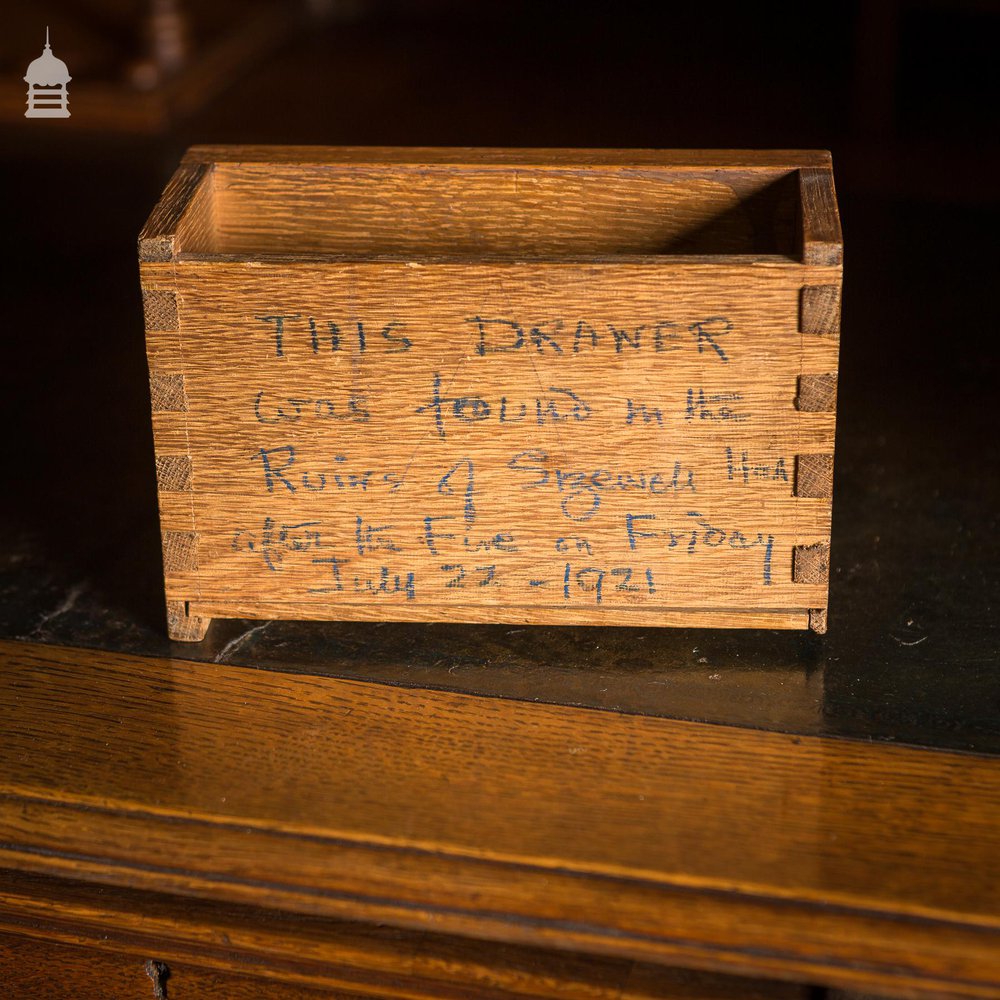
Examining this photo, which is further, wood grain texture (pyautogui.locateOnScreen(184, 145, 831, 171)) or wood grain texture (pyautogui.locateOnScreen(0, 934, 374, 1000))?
wood grain texture (pyautogui.locateOnScreen(184, 145, 831, 171))

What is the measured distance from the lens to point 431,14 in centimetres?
286

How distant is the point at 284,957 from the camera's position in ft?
3.07

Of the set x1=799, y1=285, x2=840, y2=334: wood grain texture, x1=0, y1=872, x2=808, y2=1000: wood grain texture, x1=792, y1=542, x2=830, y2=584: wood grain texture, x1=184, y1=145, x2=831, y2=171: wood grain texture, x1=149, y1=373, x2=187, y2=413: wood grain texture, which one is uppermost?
x1=184, y1=145, x2=831, y2=171: wood grain texture

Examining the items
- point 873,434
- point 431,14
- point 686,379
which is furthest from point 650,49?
point 686,379

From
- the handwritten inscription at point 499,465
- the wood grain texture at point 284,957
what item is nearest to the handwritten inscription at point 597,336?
the handwritten inscription at point 499,465

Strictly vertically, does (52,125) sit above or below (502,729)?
A: above

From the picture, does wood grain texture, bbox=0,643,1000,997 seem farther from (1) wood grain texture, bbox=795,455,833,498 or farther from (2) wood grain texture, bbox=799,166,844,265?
(2) wood grain texture, bbox=799,166,844,265

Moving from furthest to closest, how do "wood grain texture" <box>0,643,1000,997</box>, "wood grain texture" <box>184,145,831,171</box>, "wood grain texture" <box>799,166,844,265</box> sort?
"wood grain texture" <box>184,145,831,171</box> < "wood grain texture" <box>799,166,844,265</box> < "wood grain texture" <box>0,643,1000,997</box>

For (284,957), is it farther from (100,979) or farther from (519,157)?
(519,157)

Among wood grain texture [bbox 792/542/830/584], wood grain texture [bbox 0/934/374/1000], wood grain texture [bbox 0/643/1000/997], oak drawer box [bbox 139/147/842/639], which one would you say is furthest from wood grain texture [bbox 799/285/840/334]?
wood grain texture [bbox 0/934/374/1000]

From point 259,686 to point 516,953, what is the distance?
24cm

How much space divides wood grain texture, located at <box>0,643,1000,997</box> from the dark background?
0.04m

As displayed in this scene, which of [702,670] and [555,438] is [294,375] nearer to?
[555,438]

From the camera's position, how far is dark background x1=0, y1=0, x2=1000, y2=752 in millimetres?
1049
